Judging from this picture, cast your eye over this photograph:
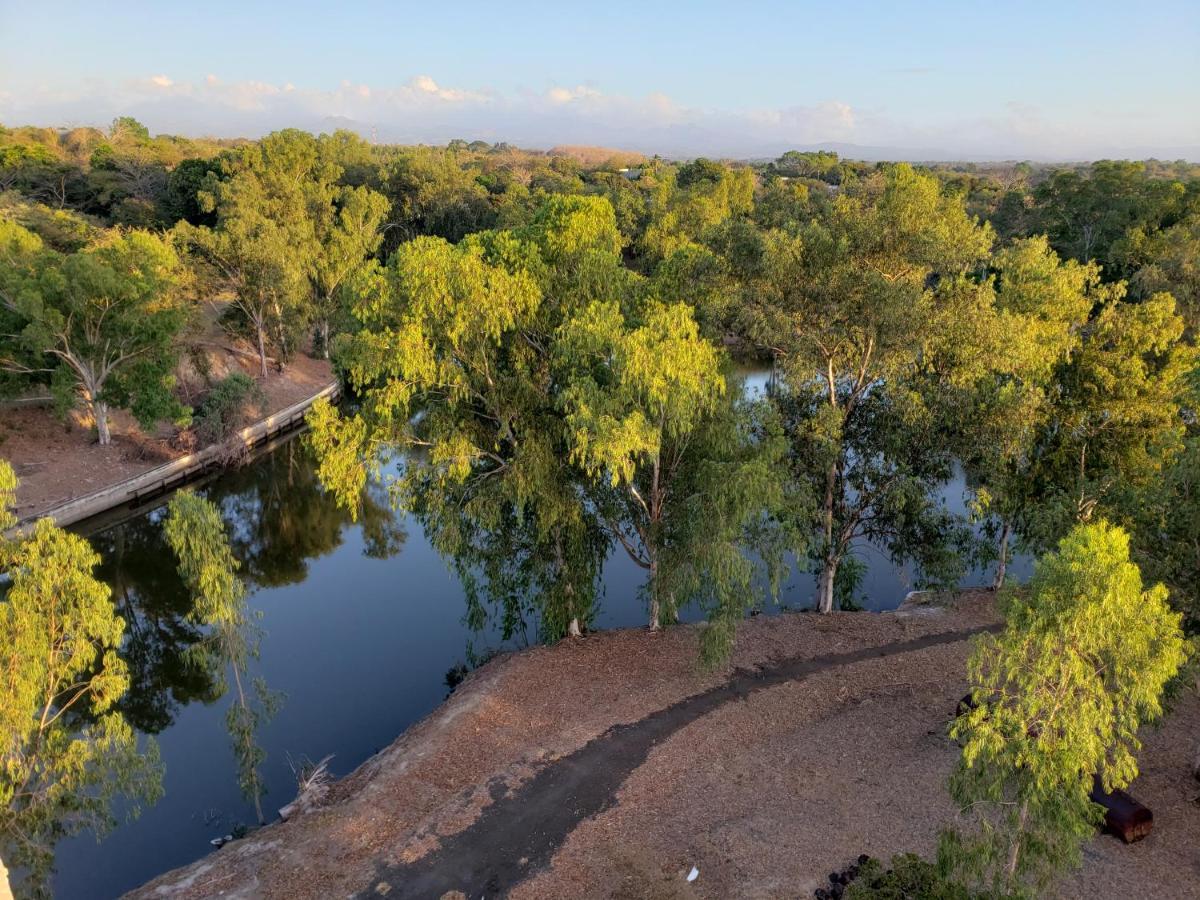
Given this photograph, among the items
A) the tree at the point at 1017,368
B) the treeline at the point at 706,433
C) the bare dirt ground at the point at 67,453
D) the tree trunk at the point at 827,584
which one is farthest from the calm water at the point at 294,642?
the tree at the point at 1017,368

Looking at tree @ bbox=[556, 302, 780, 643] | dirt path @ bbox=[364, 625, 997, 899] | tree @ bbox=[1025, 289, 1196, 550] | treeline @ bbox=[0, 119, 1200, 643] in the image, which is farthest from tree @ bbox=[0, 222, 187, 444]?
tree @ bbox=[1025, 289, 1196, 550]

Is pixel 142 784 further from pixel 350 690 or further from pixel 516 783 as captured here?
pixel 350 690

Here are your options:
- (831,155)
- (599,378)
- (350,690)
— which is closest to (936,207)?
(599,378)

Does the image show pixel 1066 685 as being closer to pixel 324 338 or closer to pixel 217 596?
pixel 217 596

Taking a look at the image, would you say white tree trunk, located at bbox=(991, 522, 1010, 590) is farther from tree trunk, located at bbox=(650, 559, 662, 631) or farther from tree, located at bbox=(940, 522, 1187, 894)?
tree, located at bbox=(940, 522, 1187, 894)

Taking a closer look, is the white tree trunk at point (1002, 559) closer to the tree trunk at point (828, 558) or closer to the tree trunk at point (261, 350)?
the tree trunk at point (828, 558)
